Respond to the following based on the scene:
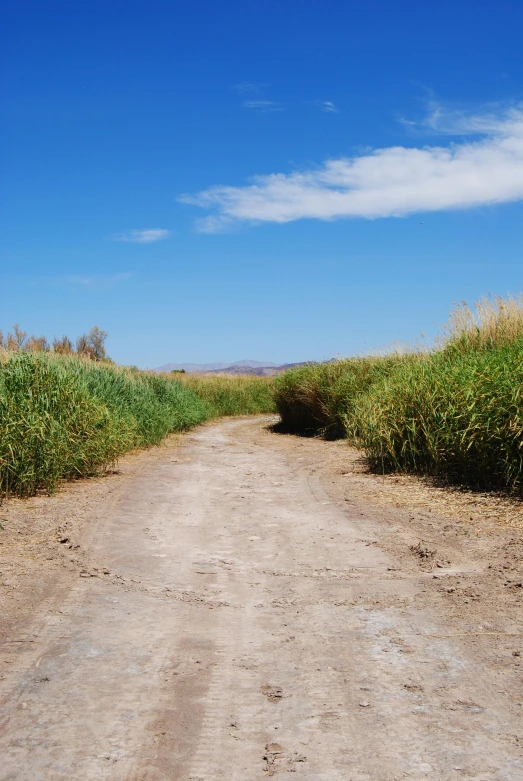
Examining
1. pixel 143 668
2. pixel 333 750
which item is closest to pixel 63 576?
pixel 143 668

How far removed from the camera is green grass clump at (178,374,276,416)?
94.7 ft

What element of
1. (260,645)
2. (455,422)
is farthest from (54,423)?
(260,645)

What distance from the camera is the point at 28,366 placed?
10.1 m

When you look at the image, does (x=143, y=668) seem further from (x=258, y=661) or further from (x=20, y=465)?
(x=20, y=465)

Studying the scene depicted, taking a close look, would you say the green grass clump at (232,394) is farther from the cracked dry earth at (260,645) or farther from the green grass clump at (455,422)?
the cracked dry earth at (260,645)

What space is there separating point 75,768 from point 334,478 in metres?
7.48

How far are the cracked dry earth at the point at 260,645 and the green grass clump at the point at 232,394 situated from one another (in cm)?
2135

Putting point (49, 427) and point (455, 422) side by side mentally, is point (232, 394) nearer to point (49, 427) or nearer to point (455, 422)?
point (49, 427)

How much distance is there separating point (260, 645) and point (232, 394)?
85.6ft

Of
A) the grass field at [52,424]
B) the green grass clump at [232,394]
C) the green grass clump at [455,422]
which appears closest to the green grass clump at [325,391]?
the green grass clump at [455,422]

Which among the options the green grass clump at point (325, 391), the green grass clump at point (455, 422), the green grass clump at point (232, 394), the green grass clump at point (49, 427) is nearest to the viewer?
the green grass clump at point (455, 422)

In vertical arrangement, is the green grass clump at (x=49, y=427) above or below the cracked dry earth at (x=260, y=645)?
above

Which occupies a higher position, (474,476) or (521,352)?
(521,352)

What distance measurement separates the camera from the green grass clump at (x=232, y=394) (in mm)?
28875
